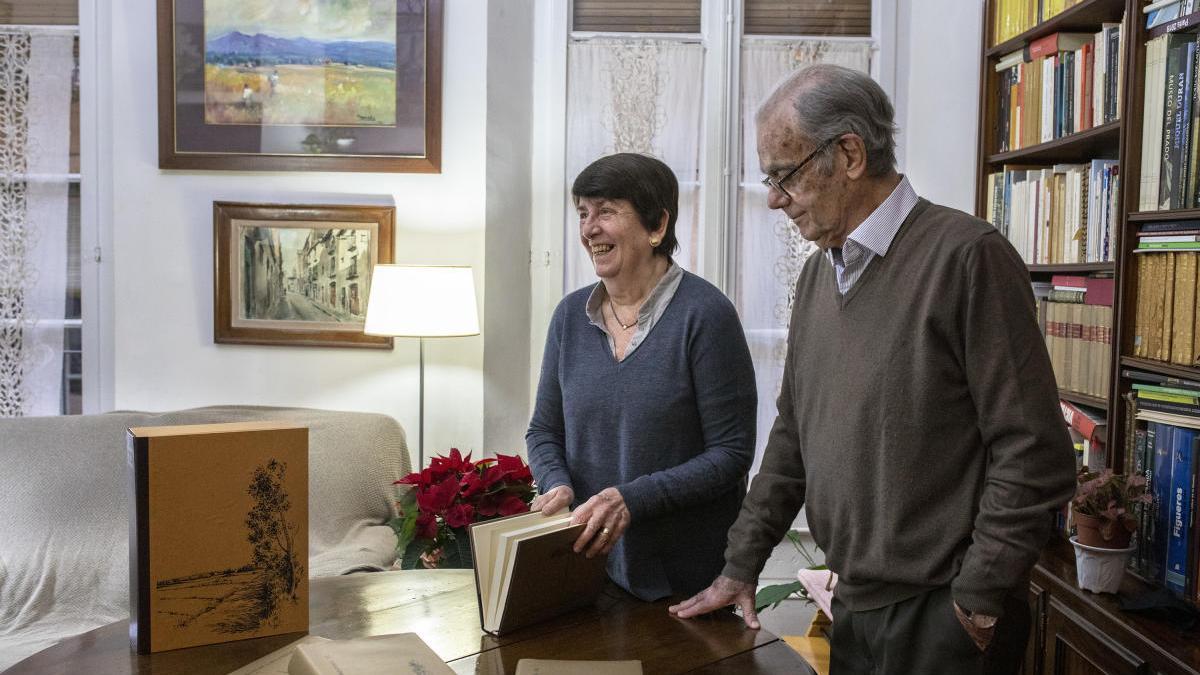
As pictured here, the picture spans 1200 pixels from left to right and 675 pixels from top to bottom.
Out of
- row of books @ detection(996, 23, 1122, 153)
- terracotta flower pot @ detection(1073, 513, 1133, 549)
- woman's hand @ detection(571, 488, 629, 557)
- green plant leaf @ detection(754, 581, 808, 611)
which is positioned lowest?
green plant leaf @ detection(754, 581, 808, 611)

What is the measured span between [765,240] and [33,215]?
255 cm

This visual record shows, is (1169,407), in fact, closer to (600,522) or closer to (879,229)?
(879,229)

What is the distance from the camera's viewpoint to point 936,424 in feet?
4.17

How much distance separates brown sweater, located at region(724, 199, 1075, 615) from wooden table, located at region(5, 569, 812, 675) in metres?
0.20

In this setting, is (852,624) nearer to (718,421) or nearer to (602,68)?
(718,421)

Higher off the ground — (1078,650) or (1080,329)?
(1080,329)

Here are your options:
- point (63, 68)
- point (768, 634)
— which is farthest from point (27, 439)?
point (768, 634)

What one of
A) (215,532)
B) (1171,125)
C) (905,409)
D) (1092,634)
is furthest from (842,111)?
(1092,634)

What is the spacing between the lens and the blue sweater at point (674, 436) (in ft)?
5.28

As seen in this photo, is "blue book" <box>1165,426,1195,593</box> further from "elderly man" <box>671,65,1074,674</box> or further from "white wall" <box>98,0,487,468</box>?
"white wall" <box>98,0,487,468</box>

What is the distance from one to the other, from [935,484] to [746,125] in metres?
2.54

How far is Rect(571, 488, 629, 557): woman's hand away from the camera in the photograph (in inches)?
55.6

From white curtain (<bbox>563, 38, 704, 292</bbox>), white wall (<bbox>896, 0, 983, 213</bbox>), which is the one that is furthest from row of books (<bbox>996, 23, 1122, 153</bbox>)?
white curtain (<bbox>563, 38, 704, 292</bbox>)

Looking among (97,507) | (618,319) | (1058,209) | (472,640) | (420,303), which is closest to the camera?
(472,640)
